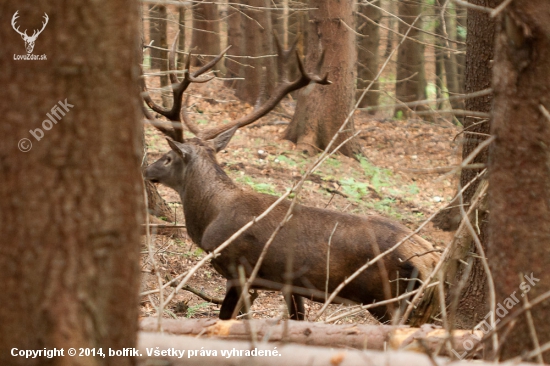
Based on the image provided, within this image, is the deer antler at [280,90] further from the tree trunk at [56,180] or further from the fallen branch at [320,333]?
the tree trunk at [56,180]

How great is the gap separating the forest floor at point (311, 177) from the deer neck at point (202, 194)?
0.57 meters

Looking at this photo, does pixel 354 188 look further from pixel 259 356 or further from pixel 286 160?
pixel 259 356

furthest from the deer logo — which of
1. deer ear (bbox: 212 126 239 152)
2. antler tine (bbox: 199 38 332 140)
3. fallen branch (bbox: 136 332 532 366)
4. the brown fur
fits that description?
deer ear (bbox: 212 126 239 152)

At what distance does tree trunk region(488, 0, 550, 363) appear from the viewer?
9.74 feet

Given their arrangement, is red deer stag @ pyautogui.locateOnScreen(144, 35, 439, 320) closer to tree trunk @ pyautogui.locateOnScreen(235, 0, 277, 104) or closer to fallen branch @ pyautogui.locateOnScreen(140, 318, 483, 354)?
fallen branch @ pyautogui.locateOnScreen(140, 318, 483, 354)

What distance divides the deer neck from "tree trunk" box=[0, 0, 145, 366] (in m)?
4.73

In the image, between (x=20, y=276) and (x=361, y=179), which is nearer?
(x=20, y=276)

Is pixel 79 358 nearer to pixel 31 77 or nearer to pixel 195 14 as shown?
pixel 31 77

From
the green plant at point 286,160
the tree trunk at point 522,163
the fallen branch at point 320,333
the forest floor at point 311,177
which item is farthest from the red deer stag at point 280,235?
the green plant at point 286,160

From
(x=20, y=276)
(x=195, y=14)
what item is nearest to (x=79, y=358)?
(x=20, y=276)

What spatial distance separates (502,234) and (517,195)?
0.70 ft

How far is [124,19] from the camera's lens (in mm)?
2271

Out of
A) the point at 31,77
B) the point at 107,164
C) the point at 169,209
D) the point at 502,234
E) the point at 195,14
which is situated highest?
the point at 195,14

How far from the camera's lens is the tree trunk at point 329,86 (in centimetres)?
1212
